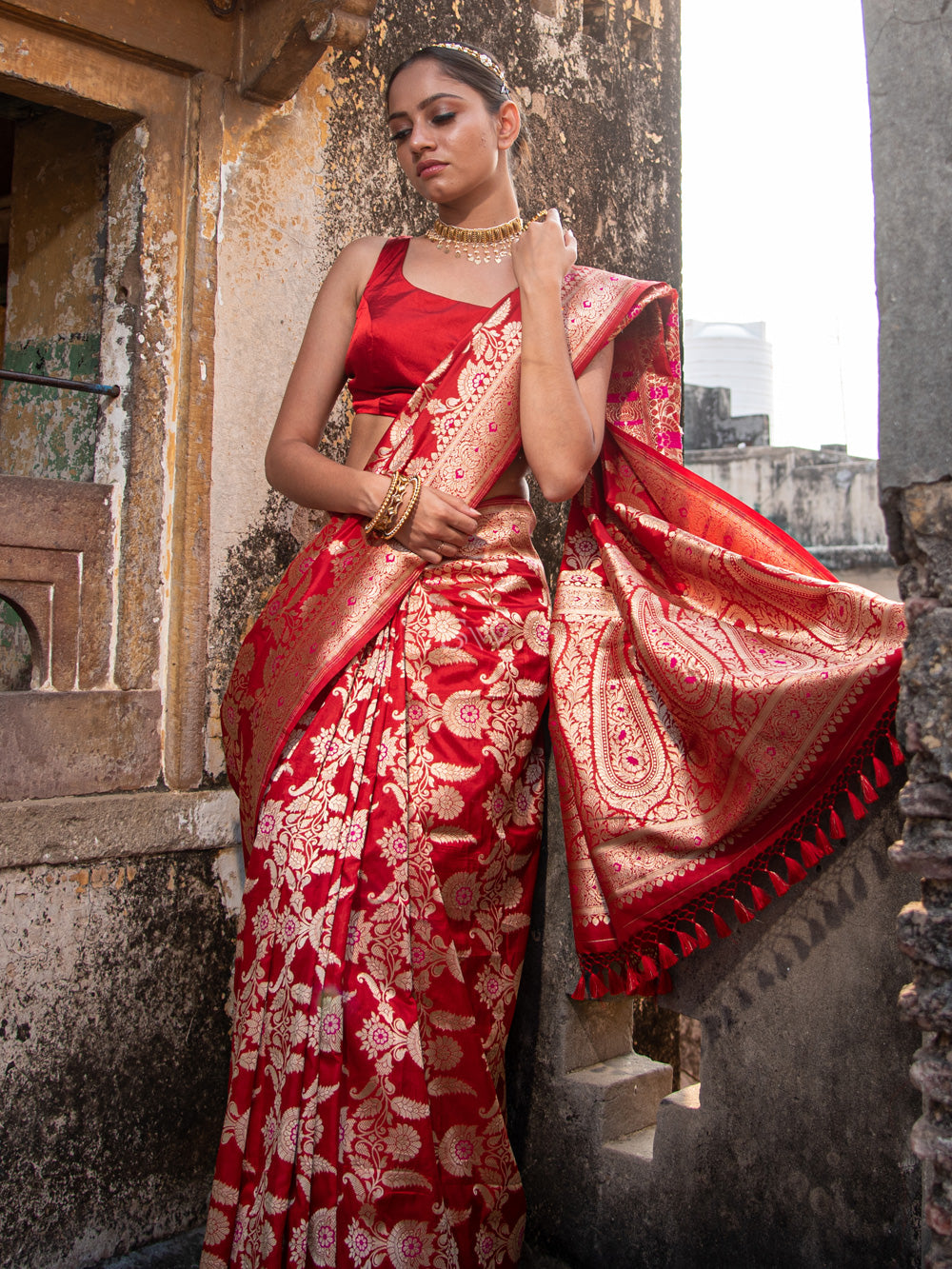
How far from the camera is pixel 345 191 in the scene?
2838 mm

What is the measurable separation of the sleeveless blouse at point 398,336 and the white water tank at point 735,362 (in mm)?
24631

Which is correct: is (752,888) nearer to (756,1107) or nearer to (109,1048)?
(756,1107)

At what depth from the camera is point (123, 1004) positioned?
237 centimetres

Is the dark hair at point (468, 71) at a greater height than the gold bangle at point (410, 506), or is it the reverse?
the dark hair at point (468, 71)

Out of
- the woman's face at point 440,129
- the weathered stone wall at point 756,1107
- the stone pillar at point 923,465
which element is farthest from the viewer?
the woman's face at point 440,129

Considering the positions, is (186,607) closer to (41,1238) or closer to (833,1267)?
(41,1238)

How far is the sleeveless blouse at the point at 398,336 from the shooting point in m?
2.18

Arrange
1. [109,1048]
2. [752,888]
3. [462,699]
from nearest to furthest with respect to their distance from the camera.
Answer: [752,888] < [462,699] < [109,1048]

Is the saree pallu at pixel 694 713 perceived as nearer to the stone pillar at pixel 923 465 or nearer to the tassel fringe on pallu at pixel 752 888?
the tassel fringe on pallu at pixel 752 888

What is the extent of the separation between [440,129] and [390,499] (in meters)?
0.74

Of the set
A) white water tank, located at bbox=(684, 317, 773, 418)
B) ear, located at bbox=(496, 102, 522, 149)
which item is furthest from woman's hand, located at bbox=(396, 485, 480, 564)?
white water tank, located at bbox=(684, 317, 773, 418)

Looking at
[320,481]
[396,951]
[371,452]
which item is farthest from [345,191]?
[396,951]

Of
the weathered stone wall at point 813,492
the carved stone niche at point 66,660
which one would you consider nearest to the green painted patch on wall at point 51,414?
the carved stone niche at point 66,660

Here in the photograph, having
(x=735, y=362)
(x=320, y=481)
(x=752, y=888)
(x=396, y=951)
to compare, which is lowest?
(x=396, y=951)
